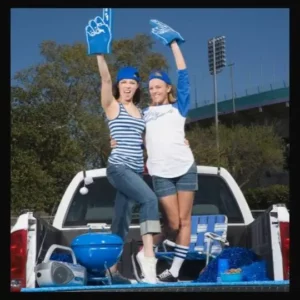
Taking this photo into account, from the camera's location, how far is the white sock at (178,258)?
16.9 feet

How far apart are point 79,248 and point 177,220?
65 cm

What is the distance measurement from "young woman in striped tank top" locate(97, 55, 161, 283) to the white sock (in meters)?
0.16

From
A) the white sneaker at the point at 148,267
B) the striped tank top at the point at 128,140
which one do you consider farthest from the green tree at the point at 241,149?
the white sneaker at the point at 148,267

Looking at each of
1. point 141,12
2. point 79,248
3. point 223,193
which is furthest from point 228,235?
point 141,12

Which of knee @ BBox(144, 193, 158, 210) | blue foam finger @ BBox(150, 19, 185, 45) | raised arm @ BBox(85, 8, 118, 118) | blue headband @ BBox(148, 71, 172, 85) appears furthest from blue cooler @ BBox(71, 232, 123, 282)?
blue foam finger @ BBox(150, 19, 185, 45)

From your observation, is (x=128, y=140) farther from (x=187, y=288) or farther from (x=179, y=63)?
(x=187, y=288)

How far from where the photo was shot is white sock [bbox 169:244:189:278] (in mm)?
5139

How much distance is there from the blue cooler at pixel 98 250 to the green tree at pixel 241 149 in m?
0.81

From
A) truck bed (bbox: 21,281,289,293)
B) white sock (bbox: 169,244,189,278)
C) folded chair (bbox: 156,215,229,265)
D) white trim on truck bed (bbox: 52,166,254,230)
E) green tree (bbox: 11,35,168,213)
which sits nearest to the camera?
truck bed (bbox: 21,281,289,293)

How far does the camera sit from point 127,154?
16.9 feet

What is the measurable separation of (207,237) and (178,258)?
35cm

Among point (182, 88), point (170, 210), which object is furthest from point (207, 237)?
point (182, 88)

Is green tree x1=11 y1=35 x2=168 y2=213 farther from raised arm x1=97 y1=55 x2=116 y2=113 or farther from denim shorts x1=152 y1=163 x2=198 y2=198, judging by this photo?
denim shorts x1=152 y1=163 x2=198 y2=198
